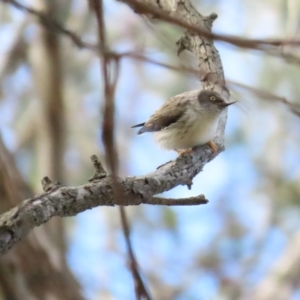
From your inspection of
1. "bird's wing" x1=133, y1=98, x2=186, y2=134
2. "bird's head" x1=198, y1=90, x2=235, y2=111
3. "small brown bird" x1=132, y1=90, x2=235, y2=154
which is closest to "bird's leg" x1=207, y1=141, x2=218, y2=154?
"small brown bird" x1=132, y1=90, x2=235, y2=154

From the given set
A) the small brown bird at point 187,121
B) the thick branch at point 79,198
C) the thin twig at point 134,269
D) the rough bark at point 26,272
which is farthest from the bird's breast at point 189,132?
the thin twig at point 134,269

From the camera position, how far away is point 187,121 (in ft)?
6.83

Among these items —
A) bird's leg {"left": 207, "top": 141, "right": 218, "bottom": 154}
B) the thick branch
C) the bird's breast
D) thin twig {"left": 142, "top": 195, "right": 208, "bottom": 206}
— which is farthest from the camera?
the bird's breast

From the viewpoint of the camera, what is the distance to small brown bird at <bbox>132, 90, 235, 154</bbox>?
76.1 inches

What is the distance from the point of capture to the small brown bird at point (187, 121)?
1.93 m

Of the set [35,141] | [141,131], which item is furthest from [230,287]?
[141,131]

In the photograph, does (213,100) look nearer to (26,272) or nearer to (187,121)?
(187,121)

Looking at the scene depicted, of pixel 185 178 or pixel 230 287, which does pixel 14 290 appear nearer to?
pixel 185 178

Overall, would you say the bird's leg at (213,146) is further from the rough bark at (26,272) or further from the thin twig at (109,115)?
the thin twig at (109,115)

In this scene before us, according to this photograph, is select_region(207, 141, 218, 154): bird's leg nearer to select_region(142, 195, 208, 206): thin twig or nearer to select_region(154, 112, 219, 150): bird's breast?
select_region(154, 112, 219, 150): bird's breast

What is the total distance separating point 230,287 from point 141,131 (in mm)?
2631

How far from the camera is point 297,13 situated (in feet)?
4.15

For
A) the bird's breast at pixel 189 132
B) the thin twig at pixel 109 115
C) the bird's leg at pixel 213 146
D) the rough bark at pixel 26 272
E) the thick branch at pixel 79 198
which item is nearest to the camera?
the thin twig at pixel 109 115

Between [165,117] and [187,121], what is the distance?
0.10 metres
